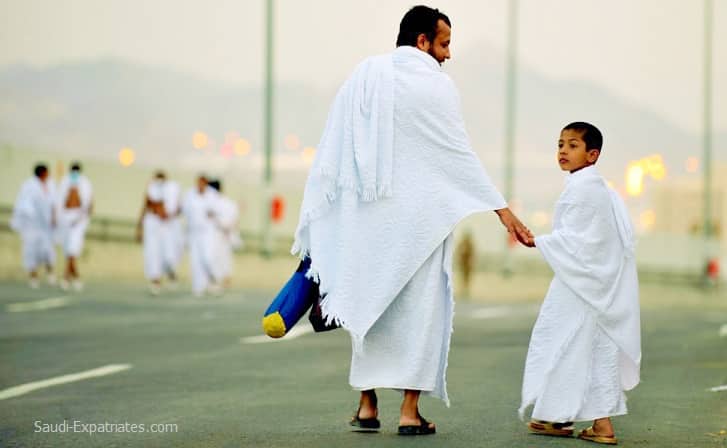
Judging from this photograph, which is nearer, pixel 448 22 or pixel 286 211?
pixel 448 22

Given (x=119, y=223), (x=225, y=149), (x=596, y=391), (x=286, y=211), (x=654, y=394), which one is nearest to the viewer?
(x=596, y=391)

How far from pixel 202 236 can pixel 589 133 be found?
1938 centimetres

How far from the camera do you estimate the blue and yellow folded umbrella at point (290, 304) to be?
7984mm

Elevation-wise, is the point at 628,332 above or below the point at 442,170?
below

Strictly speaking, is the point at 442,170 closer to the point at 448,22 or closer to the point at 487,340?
the point at 448,22

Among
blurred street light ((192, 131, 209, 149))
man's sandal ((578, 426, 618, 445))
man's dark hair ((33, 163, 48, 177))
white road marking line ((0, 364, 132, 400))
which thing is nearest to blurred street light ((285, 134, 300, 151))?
blurred street light ((192, 131, 209, 149))

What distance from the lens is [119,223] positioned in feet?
116

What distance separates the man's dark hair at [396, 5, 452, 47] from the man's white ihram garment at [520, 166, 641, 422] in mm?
A: 1019

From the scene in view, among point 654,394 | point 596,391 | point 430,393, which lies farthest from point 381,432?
point 654,394

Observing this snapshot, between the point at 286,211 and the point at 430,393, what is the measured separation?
35.2 metres

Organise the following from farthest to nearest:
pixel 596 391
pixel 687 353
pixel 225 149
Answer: pixel 225 149 < pixel 687 353 < pixel 596 391

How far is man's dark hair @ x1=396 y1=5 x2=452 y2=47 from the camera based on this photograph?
8281 millimetres

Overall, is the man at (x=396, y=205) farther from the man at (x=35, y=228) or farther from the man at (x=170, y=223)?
the man at (x=35, y=228)

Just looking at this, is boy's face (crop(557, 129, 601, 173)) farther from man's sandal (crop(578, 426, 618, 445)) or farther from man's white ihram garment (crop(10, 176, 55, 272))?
man's white ihram garment (crop(10, 176, 55, 272))
